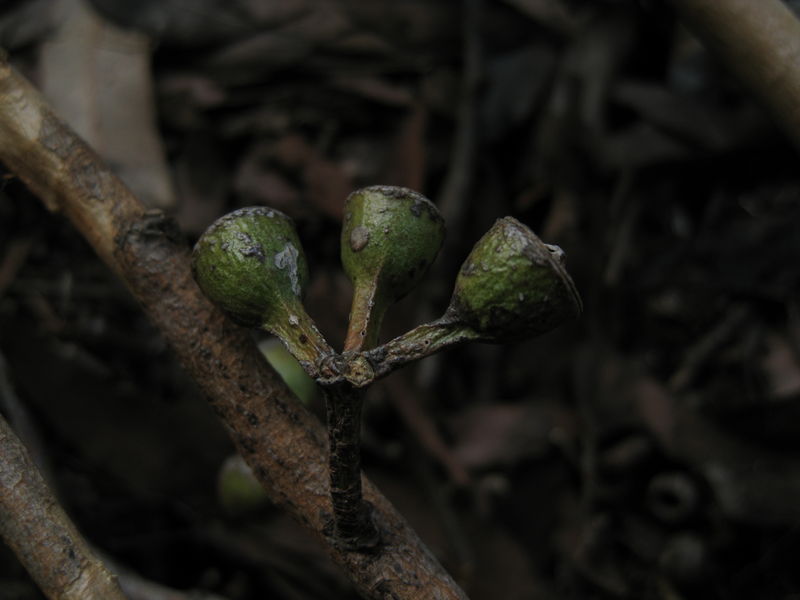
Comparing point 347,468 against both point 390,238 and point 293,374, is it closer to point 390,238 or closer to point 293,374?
point 390,238

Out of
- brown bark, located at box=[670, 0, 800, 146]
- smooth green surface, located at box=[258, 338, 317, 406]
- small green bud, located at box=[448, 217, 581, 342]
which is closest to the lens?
small green bud, located at box=[448, 217, 581, 342]

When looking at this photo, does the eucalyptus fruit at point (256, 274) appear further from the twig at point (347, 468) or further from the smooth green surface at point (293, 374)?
the smooth green surface at point (293, 374)

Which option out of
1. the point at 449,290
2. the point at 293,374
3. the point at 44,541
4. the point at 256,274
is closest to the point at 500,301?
the point at 256,274

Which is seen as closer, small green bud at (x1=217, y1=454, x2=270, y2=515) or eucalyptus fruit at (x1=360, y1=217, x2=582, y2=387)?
eucalyptus fruit at (x1=360, y1=217, x2=582, y2=387)

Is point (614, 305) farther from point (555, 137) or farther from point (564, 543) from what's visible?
point (564, 543)

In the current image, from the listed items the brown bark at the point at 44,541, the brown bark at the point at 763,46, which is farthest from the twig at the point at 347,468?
the brown bark at the point at 763,46

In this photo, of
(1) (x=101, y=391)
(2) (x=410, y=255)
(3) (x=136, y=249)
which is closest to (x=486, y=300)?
(2) (x=410, y=255)

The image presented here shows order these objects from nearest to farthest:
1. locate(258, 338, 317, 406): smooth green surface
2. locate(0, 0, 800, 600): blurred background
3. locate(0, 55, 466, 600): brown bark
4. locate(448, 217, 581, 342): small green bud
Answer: locate(448, 217, 581, 342): small green bud < locate(0, 55, 466, 600): brown bark < locate(258, 338, 317, 406): smooth green surface < locate(0, 0, 800, 600): blurred background

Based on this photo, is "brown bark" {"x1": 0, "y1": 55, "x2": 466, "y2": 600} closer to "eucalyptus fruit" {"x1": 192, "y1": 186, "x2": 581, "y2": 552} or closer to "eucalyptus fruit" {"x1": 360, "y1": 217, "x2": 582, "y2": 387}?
"eucalyptus fruit" {"x1": 192, "y1": 186, "x2": 581, "y2": 552}

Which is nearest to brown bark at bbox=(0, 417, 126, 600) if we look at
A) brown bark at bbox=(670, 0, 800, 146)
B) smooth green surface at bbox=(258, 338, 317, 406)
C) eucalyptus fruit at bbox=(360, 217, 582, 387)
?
eucalyptus fruit at bbox=(360, 217, 582, 387)
